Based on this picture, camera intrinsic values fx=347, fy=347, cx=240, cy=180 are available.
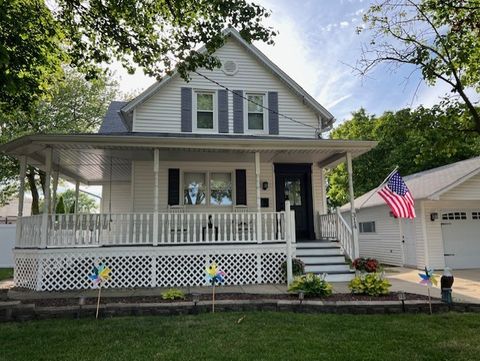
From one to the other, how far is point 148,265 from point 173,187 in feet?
9.58

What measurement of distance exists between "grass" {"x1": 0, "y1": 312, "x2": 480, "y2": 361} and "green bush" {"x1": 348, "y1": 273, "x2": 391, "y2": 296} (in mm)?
963

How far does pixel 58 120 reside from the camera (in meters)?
19.9

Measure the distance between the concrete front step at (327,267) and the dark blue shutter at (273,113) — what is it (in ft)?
15.6

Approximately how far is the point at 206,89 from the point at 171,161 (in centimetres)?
277

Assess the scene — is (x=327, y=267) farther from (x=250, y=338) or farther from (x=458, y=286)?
(x=250, y=338)

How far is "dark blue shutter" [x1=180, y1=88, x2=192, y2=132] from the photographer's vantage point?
11.5 m

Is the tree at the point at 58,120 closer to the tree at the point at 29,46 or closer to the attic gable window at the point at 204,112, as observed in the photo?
the tree at the point at 29,46

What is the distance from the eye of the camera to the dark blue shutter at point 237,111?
11758 millimetres

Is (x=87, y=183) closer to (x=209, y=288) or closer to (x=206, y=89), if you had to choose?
(x=206, y=89)

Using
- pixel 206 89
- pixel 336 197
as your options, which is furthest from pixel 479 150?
pixel 206 89

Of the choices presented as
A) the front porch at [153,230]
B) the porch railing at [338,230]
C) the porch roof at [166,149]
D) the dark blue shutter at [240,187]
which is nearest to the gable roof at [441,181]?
the porch railing at [338,230]

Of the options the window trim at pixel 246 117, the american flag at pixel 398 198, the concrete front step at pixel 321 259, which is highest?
the window trim at pixel 246 117

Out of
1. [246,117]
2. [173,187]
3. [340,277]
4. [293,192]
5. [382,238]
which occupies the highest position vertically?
[246,117]

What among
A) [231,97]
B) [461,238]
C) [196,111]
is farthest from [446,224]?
[196,111]
